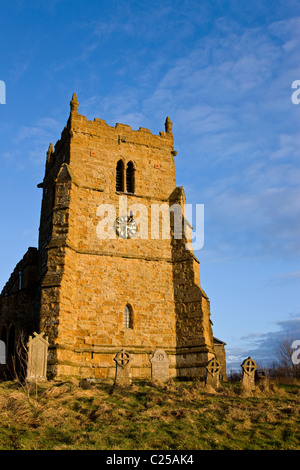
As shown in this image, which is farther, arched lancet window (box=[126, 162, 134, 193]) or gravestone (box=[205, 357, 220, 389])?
arched lancet window (box=[126, 162, 134, 193])

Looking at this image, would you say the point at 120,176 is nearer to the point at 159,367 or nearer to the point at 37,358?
the point at 159,367

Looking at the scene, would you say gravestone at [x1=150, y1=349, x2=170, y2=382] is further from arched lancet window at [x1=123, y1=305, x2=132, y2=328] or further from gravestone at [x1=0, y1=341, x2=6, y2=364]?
gravestone at [x1=0, y1=341, x2=6, y2=364]

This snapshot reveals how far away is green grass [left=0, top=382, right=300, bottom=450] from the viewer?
852cm

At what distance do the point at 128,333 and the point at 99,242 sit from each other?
172 inches

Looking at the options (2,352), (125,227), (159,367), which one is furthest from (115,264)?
(2,352)

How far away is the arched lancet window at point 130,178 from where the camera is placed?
22.3 meters

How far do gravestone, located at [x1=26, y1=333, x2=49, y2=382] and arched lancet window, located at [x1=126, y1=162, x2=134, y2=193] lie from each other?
9527 millimetres

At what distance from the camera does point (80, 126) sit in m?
21.9

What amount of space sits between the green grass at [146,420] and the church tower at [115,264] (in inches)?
197

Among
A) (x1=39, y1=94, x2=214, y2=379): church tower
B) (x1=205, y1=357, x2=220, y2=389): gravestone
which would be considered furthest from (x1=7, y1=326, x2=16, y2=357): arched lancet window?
(x1=205, y1=357, x2=220, y2=389): gravestone

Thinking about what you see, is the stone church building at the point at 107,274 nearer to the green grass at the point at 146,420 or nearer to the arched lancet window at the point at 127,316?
the arched lancet window at the point at 127,316

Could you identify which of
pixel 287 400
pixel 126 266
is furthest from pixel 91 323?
pixel 287 400

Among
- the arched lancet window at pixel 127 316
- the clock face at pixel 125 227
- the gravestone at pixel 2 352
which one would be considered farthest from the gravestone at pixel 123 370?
the gravestone at pixel 2 352

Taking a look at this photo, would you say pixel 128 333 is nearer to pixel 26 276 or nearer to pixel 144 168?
pixel 26 276
